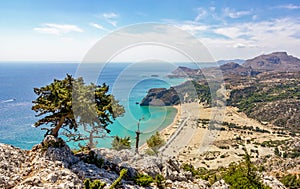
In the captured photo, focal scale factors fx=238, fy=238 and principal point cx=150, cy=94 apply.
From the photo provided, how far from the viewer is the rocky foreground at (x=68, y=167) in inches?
481

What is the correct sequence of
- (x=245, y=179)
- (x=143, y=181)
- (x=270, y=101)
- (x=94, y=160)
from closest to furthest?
(x=143, y=181) → (x=94, y=160) → (x=245, y=179) → (x=270, y=101)

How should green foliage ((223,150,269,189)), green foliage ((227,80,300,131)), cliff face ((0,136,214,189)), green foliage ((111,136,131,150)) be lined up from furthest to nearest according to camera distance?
green foliage ((227,80,300,131)) < green foliage ((111,136,131,150)) < green foliage ((223,150,269,189)) < cliff face ((0,136,214,189))

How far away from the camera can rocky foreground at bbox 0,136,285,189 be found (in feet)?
40.1

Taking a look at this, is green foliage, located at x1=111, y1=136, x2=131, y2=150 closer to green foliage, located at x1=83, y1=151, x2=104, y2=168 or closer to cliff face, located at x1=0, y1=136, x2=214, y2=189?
cliff face, located at x1=0, y1=136, x2=214, y2=189

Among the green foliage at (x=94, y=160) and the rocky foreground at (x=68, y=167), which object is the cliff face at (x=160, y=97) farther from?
the green foliage at (x=94, y=160)

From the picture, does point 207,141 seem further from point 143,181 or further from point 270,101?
point 270,101

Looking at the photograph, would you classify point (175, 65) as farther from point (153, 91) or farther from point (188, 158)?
point (153, 91)

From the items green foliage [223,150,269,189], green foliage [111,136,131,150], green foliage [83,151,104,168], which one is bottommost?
green foliage [223,150,269,189]

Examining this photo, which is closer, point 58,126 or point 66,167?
point 66,167

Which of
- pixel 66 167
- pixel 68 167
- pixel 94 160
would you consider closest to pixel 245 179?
pixel 94 160

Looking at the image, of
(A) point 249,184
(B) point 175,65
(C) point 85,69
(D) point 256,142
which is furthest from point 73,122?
(D) point 256,142

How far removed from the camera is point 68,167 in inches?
562

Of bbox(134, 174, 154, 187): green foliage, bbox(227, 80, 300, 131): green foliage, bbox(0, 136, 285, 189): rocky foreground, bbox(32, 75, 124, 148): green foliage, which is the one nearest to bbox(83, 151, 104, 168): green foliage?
bbox(0, 136, 285, 189): rocky foreground

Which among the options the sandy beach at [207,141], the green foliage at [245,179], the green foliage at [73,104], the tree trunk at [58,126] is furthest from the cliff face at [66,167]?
the sandy beach at [207,141]
